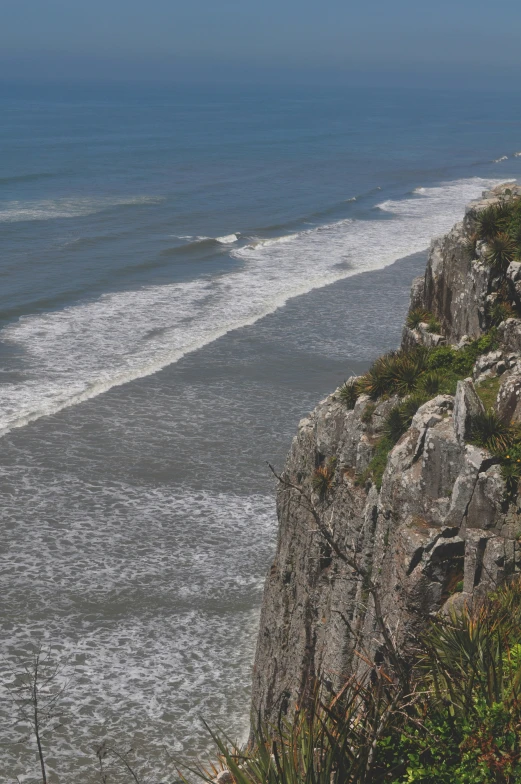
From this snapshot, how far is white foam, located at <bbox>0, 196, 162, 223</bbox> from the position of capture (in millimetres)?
61062

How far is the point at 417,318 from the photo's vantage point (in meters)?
18.6

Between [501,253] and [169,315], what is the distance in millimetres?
26131

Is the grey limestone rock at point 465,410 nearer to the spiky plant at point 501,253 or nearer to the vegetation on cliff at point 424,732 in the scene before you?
the vegetation on cliff at point 424,732

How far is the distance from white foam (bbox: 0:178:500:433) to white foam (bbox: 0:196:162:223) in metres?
14.1

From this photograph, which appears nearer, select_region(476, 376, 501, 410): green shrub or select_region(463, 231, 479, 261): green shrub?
select_region(476, 376, 501, 410): green shrub

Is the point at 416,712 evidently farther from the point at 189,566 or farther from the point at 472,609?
the point at 189,566

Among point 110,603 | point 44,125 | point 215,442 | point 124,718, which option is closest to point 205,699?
point 124,718

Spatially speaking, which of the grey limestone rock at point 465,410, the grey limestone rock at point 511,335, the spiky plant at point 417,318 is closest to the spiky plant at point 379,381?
the grey limestone rock at point 511,335

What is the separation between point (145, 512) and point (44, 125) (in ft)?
326

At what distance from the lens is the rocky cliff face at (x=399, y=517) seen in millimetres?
11602

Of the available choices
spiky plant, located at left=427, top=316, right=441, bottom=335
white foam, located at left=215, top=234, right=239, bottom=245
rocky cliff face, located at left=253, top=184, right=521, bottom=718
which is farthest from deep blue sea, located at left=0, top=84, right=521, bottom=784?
spiky plant, located at left=427, top=316, right=441, bottom=335

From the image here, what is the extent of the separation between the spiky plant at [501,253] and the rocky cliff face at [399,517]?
278mm

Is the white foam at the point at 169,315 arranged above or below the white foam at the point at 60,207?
below

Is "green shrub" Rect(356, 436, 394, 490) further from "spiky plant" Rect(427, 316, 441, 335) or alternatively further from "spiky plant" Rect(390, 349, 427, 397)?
"spiky plant" Rect(427, 316, 441, 335)
